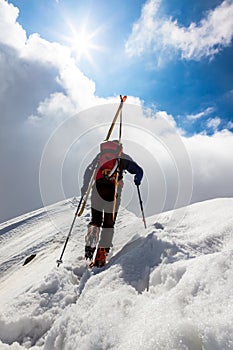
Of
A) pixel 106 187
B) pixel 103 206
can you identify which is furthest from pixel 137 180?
pixel 103 206

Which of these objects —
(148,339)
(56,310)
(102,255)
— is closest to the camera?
(148,339)

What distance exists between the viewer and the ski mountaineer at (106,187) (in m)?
5.86

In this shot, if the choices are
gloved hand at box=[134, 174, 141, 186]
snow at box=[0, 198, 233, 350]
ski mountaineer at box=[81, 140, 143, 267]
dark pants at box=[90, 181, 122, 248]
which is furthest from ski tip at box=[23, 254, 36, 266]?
gloved hand at box=[134, 174, 141, 186]

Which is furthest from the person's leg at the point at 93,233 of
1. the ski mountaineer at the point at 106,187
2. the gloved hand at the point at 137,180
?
the gloved hand at the point at 137,180

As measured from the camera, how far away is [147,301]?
8.79 ft

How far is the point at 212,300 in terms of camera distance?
6.79ft

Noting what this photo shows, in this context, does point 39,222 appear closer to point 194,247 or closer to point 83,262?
point 83,262

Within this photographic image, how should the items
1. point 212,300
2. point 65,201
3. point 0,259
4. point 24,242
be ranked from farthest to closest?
point 65,201 < point 24,242 < point 0,259 < point 212,300

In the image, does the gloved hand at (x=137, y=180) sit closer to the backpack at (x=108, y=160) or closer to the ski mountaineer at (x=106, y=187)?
the ski mountaineer at (x=106, y=187)

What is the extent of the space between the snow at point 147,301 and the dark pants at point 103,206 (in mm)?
941

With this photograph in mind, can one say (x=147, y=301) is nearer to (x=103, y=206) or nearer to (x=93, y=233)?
(x=93, y=233)

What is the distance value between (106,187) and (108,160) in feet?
2.33

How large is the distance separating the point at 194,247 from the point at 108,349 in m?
2.37

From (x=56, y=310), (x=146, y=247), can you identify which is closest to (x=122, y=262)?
(x=146, y=247)
